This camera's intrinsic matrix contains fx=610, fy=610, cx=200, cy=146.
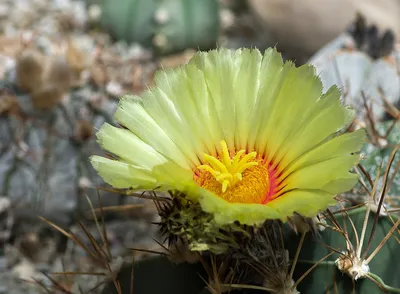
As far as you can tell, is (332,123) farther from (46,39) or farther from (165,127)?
(46,39)

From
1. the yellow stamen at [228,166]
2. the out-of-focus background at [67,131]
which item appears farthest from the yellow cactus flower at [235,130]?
the out-of-focus background at [67,131]

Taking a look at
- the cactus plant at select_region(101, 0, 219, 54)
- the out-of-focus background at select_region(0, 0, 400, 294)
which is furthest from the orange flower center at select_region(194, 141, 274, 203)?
the cactus plant at select_region(101, 0, 219, 54)

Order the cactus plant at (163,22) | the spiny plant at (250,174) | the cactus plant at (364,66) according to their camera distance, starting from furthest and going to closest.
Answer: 1. the cactus plant at (163,22)
2. the cactus plant at (364,66)
3. the spiny plant at (250,174)

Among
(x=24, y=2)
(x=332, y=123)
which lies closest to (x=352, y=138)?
(x=332, y=123)

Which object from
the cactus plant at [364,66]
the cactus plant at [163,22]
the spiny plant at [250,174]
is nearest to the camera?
the spiny plant at [250,174]

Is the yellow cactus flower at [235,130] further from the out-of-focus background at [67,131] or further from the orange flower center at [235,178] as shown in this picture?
the out-of-focus background at [67,131]

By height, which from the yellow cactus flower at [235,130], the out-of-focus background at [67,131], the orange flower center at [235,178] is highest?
the yellow cactus flower at [235,130]

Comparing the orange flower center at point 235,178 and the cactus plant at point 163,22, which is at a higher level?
the orange flower center at point 235,178
